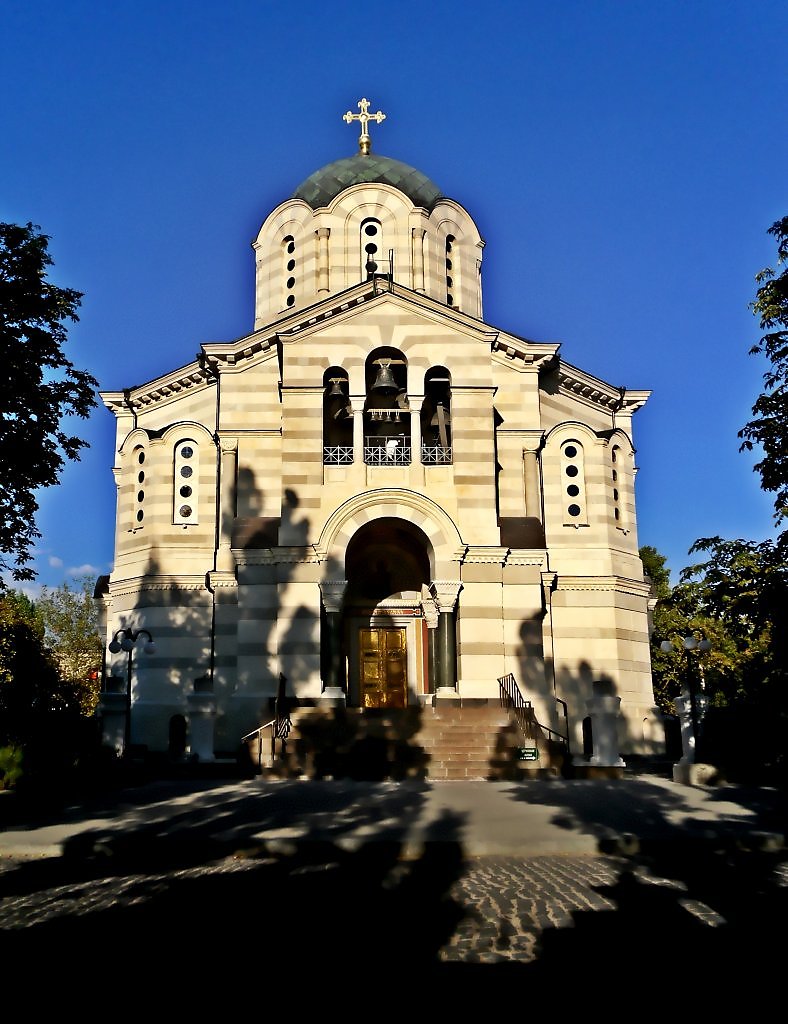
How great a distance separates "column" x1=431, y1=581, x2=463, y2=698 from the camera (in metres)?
24.8

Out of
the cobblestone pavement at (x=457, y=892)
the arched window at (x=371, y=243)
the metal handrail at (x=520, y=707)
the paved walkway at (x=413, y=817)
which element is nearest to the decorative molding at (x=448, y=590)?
the metal handrail at (x=520, y=707)

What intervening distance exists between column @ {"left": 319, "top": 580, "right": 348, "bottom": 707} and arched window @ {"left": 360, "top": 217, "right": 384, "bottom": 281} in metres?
13.4

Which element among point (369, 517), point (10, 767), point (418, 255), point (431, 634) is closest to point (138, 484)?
point (369, 517)

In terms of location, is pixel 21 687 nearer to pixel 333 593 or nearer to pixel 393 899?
pixel 333 593

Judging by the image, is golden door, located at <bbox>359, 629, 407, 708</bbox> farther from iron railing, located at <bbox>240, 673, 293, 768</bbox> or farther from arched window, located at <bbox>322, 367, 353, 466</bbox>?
arched window, located at <bbox>322, 367, 353, 466</bbox>

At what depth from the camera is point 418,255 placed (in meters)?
34.1

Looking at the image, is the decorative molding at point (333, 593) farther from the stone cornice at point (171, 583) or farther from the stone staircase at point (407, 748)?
the stone cornice at point (171, 583)

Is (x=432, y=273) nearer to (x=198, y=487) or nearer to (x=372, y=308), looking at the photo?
(x=372, y=308)

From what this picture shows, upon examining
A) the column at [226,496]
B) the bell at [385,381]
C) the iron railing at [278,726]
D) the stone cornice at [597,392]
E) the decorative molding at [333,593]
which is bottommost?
the iron railing at [278,726]

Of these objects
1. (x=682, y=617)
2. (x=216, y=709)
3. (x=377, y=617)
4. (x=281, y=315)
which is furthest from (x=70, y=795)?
(x=682, y=617)

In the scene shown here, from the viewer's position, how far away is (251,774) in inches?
842

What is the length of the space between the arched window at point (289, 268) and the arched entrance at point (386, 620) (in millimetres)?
10946

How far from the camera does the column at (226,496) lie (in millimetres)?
29047

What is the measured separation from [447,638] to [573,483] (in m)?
8.37
